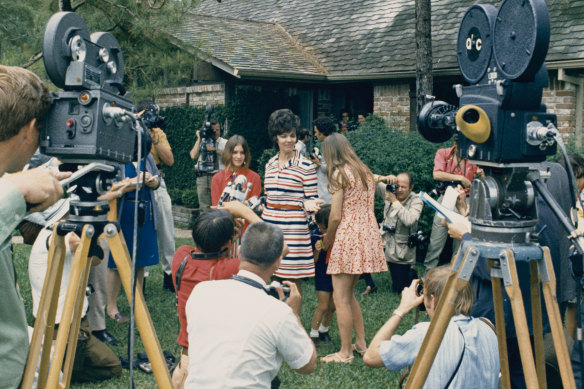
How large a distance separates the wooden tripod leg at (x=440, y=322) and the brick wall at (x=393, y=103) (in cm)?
897

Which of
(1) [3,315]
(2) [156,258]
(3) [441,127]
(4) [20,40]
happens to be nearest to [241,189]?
(2) [156,258]

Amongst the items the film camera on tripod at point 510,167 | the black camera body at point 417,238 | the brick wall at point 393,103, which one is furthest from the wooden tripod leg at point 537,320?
the brick wall at point 393,103

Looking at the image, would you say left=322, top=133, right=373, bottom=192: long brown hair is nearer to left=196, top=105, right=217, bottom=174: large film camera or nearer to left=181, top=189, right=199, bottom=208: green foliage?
left=196, top=105, right=217, bottom=174: large film camera

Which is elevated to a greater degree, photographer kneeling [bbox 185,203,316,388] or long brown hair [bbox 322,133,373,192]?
long brown hair [bbox 322,133,373,192]

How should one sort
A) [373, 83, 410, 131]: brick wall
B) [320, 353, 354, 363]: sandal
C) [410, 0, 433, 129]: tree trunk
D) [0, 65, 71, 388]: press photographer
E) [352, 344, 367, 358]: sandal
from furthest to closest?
[373, 83, 410, 131]: brick wall
[410, 0, 433, 129]: tree trunk
[352, 344, 367, 358]: sandal
[320, 353, 354, 363]: sandal
[0, 65, 71, 388]: press photographer

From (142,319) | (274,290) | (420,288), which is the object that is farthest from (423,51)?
(142,319)

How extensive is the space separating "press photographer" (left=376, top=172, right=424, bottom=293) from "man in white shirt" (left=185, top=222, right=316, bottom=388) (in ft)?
14.1

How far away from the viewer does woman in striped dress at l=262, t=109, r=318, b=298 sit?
5.02 meters

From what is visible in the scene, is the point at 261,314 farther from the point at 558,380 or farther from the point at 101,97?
the point at 558,380

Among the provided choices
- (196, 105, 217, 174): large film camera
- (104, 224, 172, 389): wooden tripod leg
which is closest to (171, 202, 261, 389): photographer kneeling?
(104, 224, 172, 389): wooden tripod leg

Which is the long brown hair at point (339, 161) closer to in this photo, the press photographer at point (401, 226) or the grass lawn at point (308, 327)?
the grass lawn at point (308, 327)

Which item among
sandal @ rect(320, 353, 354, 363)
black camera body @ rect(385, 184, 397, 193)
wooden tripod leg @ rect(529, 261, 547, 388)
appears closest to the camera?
wooden tripod leg @ rect(529, 261, 547, 388)

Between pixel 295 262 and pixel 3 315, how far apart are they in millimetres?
3455

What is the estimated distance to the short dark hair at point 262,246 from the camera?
2791mm
